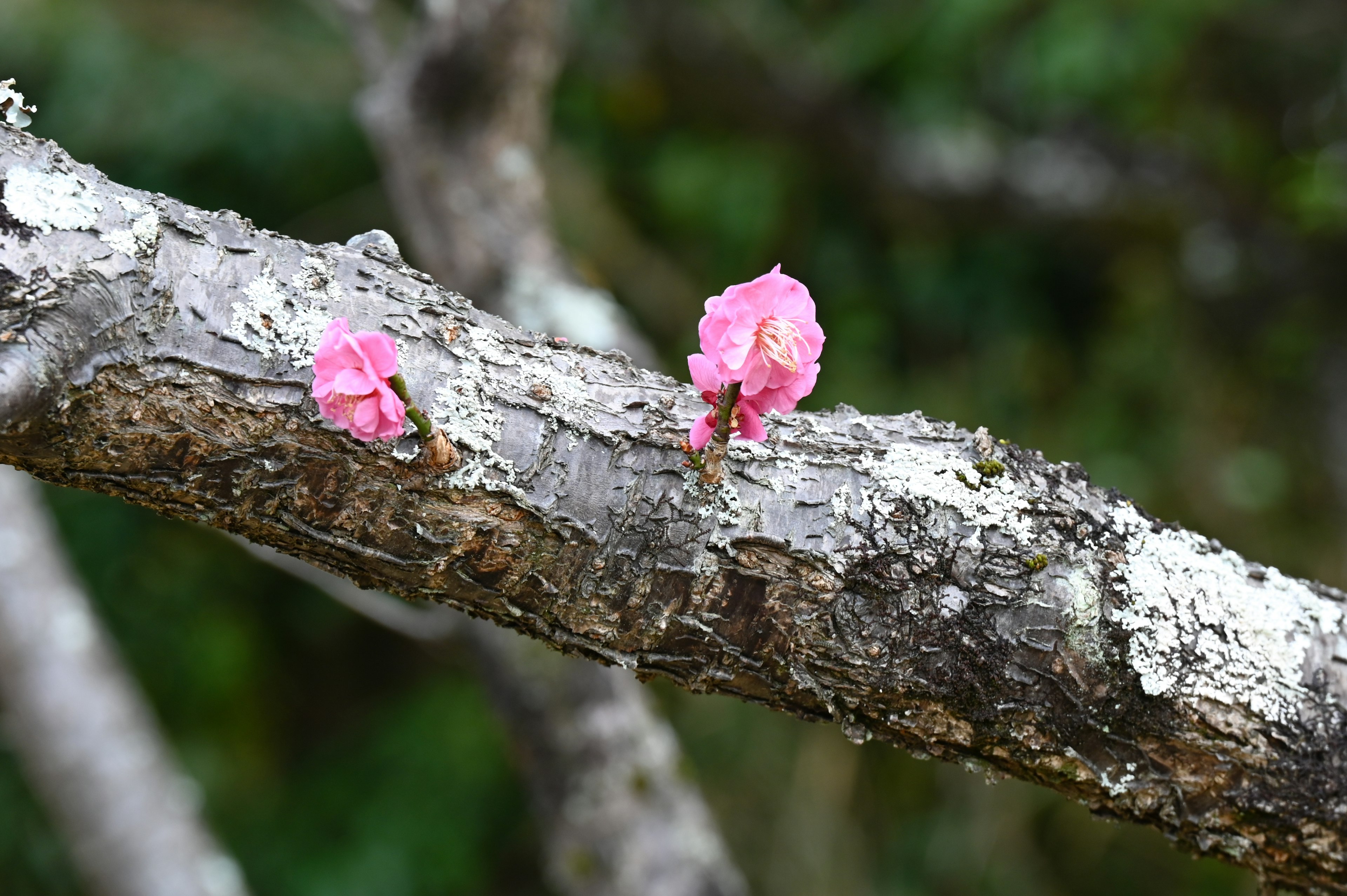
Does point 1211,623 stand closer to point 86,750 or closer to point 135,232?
point 135,232

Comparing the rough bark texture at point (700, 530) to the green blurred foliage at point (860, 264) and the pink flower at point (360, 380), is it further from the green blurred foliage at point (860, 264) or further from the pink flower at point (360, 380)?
the green blurred foliage at point (860, 264)

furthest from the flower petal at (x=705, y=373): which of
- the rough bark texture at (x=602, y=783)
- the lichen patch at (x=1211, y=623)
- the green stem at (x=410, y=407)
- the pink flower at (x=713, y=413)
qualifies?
the rough bark texture at (x=602, y=783)

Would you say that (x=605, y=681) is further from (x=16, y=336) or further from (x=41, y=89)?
(x=41, y=89)

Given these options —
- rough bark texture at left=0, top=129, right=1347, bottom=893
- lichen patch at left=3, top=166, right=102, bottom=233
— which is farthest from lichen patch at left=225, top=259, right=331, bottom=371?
lichen patch at left=3, top=166, right=102, bottom=233

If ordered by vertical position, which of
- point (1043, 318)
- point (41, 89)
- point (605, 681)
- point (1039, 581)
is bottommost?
point (1039, 581)

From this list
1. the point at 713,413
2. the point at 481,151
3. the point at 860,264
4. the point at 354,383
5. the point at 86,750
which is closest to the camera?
the point at 354,383

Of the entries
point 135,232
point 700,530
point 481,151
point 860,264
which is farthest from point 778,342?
point 860,264

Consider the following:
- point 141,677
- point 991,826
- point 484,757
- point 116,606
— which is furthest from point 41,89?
point 991,826
